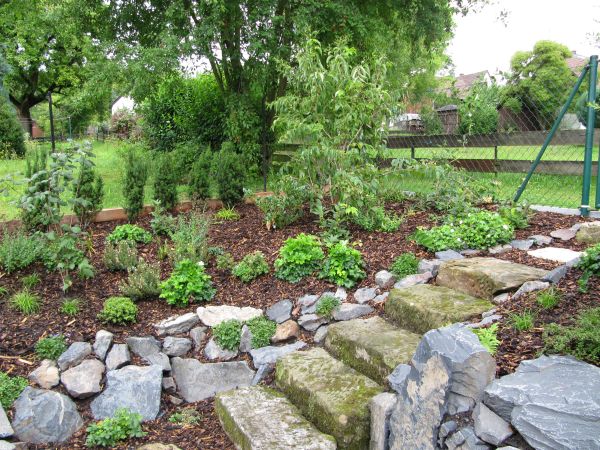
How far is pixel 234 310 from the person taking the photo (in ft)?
14.2

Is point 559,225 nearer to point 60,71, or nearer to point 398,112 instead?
point 398,112

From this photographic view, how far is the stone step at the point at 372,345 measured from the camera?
309cm

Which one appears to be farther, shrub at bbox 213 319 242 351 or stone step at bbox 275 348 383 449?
shrub at bbox 213 319 242 351

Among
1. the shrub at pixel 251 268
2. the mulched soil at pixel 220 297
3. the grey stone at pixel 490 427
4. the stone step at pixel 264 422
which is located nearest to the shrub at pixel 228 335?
the mulched soil at pixel 220 297

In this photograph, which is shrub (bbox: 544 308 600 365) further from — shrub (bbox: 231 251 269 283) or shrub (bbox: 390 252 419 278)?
shrub (bbox: 231 251 269 283)

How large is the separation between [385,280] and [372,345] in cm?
111

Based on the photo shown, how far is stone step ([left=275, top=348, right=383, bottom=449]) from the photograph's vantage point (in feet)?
9.17

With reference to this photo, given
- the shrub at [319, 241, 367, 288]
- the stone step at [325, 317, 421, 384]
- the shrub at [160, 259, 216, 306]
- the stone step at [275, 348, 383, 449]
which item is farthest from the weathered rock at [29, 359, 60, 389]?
the shrub at [319, 241, 367, 288]

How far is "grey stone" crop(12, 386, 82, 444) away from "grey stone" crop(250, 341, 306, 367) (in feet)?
4.29

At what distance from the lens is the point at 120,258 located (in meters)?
4.76

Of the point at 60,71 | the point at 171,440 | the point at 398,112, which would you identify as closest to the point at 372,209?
the point at 398,112

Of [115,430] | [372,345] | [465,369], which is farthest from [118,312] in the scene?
[465,369]

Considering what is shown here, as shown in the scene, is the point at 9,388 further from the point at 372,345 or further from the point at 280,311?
the point at 372,345

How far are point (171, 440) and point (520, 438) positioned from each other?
213 centimetres
